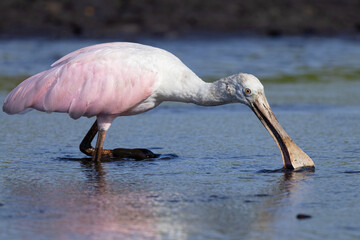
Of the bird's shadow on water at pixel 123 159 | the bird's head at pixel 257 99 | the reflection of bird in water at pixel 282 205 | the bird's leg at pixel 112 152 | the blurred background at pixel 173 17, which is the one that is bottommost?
the reflection of bird in water at pixel 282 205

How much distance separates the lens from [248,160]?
6883 mm

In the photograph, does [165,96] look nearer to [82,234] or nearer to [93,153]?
[93,153]

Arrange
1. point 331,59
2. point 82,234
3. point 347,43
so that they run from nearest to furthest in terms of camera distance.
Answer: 1. point 82,234
2. point 331,59
3. point 347,43

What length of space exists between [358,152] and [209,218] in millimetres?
2577

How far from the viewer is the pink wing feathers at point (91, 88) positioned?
7141mm

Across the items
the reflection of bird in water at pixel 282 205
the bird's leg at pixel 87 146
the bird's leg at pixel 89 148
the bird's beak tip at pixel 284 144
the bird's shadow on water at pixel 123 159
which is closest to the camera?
the reflection of bird in water at pixel 282 205

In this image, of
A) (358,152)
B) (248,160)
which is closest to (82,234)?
(248,160)

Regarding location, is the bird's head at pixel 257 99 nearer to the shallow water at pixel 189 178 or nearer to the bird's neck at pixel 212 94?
the bird's neck at pixel 212 94

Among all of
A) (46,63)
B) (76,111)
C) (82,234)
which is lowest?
(82,234)

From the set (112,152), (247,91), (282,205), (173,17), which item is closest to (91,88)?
(112,152)

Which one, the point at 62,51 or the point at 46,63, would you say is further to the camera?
the point at 62,51

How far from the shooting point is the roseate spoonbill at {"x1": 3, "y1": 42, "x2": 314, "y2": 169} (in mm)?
7047

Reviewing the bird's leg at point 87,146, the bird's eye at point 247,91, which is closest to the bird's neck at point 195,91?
the bird's eye at point 247,91

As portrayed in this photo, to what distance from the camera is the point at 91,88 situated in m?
7.18
